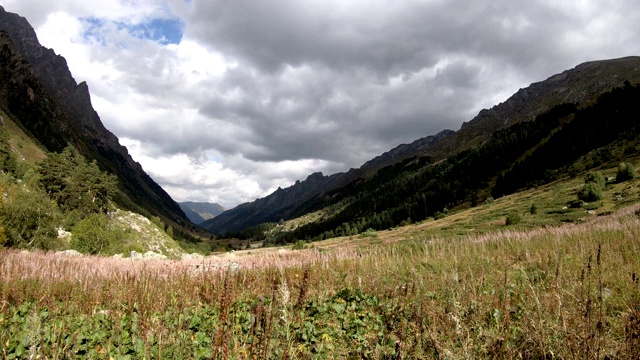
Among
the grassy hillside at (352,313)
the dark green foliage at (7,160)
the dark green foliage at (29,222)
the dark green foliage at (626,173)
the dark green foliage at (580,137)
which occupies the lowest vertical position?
the grassy hillside at (352,313)

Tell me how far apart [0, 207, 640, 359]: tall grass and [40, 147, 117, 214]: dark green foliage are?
284 feet

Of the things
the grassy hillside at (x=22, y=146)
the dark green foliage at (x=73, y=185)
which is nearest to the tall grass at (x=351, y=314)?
the dark green foliage at (x=73, y=185)

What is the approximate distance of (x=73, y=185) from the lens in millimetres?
80812

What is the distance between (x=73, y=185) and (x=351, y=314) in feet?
323

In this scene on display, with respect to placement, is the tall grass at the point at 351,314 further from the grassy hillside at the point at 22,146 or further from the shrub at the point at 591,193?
the grassy hillside at the point at 22,146

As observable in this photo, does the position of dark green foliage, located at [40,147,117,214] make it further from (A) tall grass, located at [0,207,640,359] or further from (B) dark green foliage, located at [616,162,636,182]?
(B) dark green foliage, located at [616,162,636,182]

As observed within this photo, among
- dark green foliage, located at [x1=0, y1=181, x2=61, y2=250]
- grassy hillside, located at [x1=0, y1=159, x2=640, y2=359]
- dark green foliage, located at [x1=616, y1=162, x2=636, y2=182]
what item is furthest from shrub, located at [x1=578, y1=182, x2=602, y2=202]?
dark green foliage, located at [x1=0, y1=181, x2=61, y2=250]

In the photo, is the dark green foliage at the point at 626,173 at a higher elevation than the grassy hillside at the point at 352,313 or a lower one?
higher

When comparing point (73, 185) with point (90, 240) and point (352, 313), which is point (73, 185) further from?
point (352, 313)

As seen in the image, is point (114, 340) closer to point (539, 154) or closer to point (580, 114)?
point (539, 154)

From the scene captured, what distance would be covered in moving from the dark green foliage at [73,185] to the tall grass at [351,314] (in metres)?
86.5

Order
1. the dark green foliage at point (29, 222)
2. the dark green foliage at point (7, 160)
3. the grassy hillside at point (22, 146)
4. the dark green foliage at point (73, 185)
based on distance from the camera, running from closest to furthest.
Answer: the dark green foliage at point (29, 222), the dark green foliage at point (7, 160), the dark green foliage at point (73, 185), the grassy hillside at point (22, 146)

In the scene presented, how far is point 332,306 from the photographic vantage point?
253 inches

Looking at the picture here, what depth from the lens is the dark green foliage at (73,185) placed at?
78425mm
